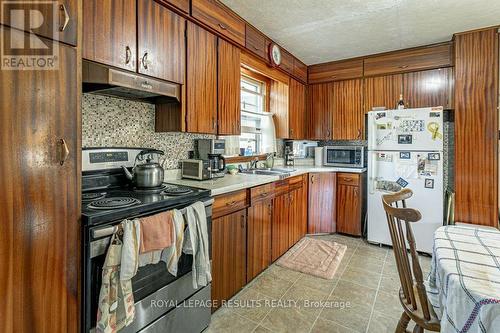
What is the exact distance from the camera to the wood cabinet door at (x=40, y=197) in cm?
93

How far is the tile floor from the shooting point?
1.84 m

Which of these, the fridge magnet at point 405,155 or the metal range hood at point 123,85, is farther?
the fridge magnet at point 405,155

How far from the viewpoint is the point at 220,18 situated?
230cm

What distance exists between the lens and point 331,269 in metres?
2.66

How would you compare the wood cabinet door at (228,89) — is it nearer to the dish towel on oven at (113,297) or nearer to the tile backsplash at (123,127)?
the tile backsplash at (123,127)

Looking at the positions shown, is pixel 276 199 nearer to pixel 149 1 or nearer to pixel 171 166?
pixel 171 166

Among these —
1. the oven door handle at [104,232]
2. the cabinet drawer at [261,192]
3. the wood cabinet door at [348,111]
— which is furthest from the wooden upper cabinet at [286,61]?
the oven door handle at [104,232]

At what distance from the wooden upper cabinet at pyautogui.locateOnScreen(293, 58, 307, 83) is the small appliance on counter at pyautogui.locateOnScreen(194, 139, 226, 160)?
189cm

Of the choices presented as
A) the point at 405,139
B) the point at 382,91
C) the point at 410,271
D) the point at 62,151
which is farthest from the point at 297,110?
the point at 62,151

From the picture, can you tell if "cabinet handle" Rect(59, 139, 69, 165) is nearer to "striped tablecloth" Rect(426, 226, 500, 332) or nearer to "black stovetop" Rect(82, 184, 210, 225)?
"black stovetop" Rect(82, 184, 210, 225)

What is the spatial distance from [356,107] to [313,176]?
122 centimetres

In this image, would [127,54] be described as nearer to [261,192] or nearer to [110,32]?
[110,32]

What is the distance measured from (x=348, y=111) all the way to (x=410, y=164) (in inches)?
47.9

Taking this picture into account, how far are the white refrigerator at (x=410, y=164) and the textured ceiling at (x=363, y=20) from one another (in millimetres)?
874
